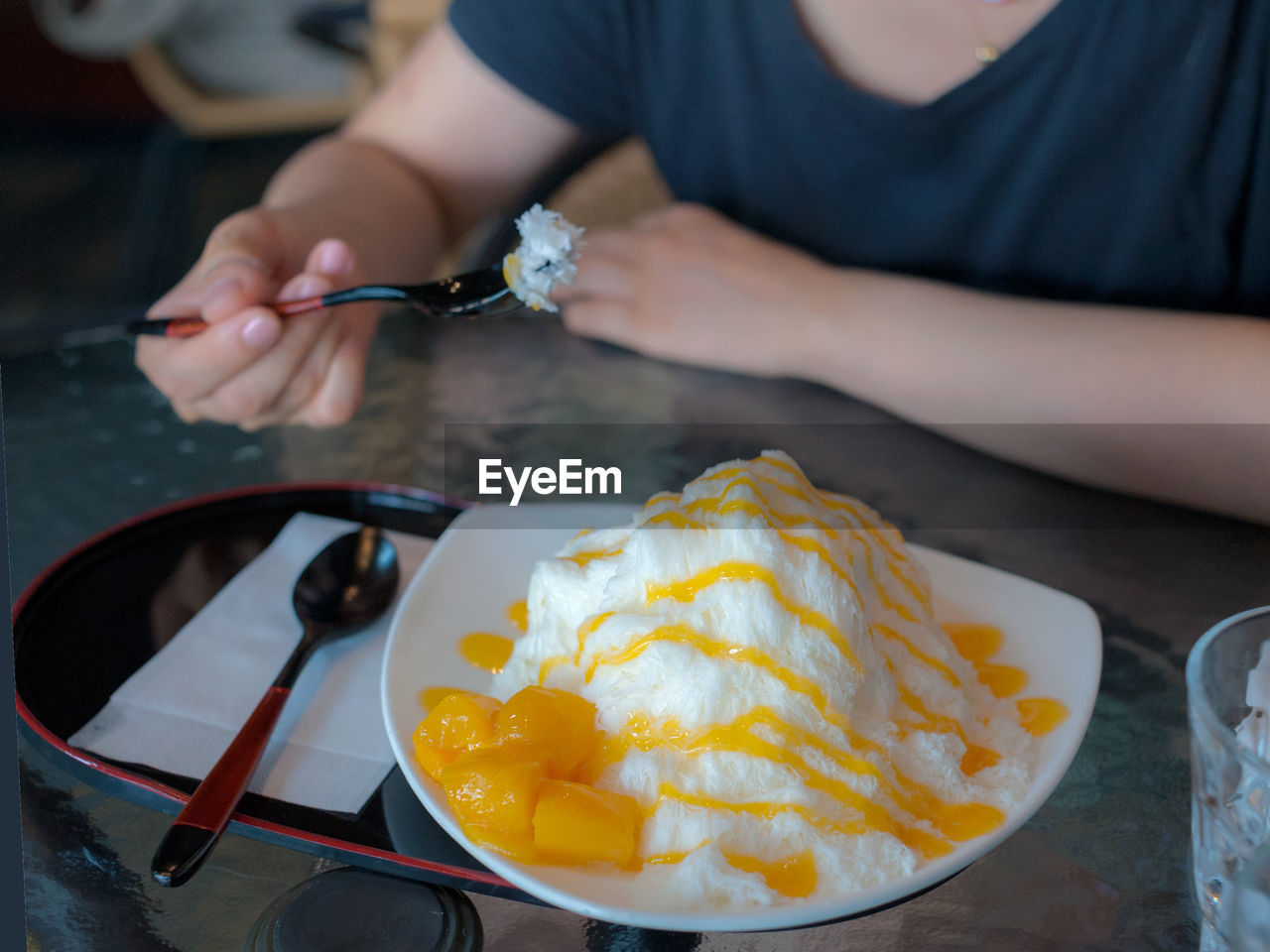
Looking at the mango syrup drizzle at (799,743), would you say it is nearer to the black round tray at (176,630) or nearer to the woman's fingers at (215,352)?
the black round tray at (176,630)

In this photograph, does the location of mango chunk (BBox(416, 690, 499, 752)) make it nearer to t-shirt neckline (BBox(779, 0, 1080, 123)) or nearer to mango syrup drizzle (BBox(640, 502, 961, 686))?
mango syrup drizzle (BBox(640, 502, 961, 686))

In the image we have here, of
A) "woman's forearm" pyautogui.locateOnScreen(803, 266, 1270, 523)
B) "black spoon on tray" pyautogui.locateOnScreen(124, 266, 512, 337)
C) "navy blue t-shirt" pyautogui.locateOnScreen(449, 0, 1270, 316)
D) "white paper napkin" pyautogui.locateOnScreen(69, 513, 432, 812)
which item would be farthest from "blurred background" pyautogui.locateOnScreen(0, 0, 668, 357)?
"white paper napkin" pyautogui.locateOnScreen(69, 513, 432, 812)

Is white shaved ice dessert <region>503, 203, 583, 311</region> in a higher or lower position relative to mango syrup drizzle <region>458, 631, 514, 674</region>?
higher

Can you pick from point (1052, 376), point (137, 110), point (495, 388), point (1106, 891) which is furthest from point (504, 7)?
point (137, 110)

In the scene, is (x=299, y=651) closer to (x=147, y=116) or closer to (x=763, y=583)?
(x=763, y=583)

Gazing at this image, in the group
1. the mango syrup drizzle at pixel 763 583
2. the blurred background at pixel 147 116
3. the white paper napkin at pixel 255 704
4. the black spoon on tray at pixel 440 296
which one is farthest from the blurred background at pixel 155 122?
the mango syrup drizzle at pixel 763 583

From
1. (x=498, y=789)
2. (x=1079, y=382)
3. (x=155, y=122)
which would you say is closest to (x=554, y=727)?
(x=498, y=789)

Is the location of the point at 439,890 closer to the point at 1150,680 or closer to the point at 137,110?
the point at 1150,680

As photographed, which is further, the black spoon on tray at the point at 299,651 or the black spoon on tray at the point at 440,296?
the black spoon on tray at the point at 440,296
